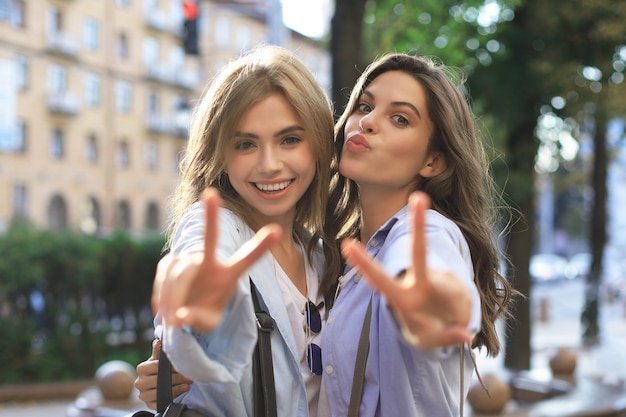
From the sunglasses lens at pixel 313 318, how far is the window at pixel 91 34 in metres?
41.4

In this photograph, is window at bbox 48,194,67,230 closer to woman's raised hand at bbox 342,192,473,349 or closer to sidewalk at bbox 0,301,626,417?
sidewalk at bbox 0,301,626,417

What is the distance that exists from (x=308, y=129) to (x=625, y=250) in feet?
226

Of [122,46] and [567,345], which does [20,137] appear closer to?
[122,46]

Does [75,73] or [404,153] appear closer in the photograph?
[404,153]

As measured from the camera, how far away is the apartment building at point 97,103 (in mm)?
37406

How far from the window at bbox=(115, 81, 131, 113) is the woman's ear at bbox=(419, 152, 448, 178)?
4357 centimetres

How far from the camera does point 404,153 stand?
247 centimetres

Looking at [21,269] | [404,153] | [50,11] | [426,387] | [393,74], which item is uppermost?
[50,11]

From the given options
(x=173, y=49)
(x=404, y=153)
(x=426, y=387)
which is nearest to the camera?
(x=426, y=387)

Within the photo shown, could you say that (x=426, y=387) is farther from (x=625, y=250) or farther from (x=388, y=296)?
(x=625, y=250)

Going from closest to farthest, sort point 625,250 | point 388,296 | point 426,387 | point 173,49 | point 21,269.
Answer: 1. point 388,296
2. point 426,387
3. point 21,269
4. point 173,49
5. point 625,250

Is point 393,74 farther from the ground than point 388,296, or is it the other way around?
point 393,74

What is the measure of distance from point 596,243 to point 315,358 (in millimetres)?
15318

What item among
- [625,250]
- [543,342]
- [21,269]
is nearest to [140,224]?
[543,342]
